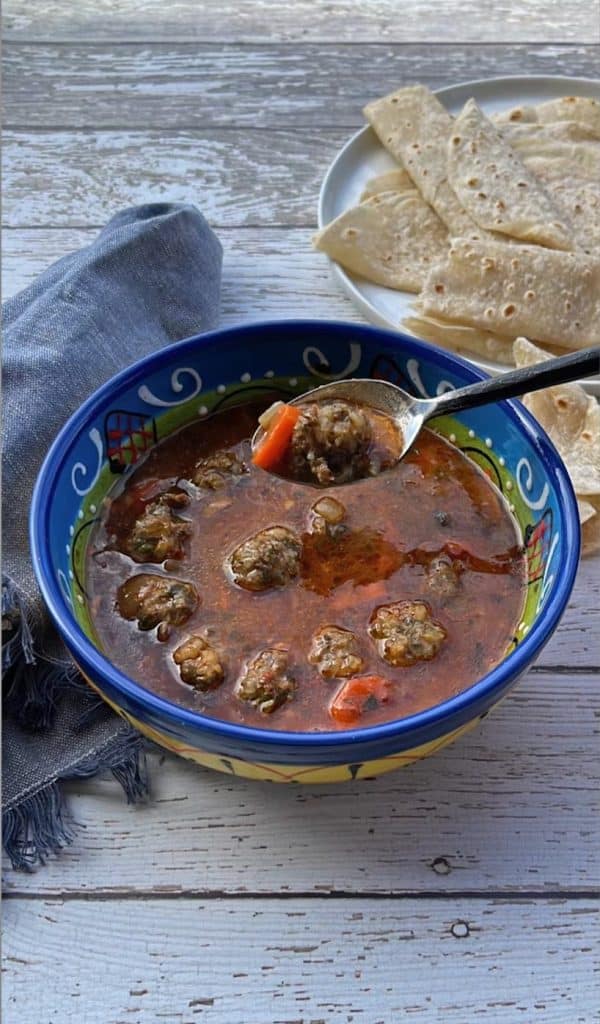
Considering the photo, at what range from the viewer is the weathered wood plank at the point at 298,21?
398 centimetres

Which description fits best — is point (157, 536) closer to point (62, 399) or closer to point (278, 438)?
point (278, 438)

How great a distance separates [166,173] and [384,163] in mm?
668

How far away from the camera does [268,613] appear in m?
2.00

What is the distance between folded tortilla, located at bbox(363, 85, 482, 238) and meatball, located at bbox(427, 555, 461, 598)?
1.37m

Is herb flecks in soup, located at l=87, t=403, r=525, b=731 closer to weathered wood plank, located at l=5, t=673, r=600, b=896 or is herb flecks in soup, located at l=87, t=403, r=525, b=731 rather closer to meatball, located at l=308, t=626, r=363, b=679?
meatball, located at l=308, t=626, r=363, b=679

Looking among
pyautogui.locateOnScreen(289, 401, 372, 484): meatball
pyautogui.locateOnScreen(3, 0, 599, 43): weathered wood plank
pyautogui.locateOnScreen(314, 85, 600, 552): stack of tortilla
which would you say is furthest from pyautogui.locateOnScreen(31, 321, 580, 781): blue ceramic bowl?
pyautogui.locateOnScreen(3, 0, 599, 43): weathered wood plank

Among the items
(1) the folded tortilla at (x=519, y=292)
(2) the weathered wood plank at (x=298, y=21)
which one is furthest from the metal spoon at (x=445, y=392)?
(2) the weathered wood plank at (x=298, y=21)

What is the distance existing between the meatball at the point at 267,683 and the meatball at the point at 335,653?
57mm

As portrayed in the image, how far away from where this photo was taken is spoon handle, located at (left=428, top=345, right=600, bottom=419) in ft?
6.34

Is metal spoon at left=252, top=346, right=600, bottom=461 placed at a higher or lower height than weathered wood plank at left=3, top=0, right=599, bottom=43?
lower

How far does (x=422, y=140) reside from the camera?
3336 millimetres

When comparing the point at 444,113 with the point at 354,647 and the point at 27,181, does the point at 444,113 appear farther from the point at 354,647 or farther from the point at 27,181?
the point at 354,647

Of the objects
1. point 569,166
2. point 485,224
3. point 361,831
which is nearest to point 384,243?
point 485,224

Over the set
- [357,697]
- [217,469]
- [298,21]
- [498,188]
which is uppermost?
[298,21]
